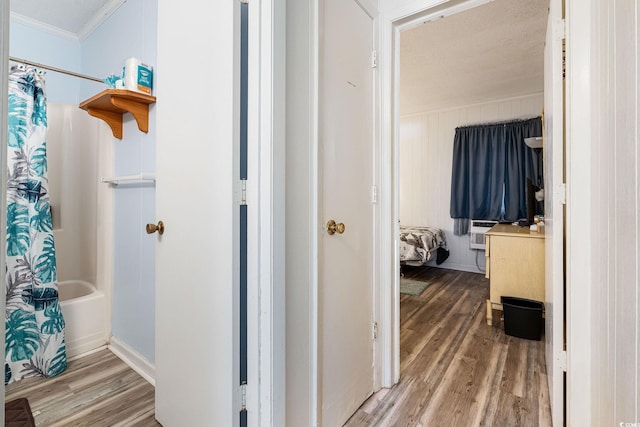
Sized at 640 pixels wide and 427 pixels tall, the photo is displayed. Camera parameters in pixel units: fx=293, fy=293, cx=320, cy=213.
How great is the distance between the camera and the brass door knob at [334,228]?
1289mm

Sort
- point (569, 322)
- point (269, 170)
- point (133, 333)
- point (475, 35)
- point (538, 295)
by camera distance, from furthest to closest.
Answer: point (475, 35)
point (538, 295)
point (133, 333)
point (569, 322)
point (269, 170)

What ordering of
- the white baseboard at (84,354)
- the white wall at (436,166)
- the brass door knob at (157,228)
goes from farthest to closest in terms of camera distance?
the white wall at (436,166) → the white baseboard at (84,354) → the brass door knob at (157,228)

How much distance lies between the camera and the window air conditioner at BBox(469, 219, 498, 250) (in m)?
4.50

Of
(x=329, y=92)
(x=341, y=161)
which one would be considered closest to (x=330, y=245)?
(x=341, y=161)

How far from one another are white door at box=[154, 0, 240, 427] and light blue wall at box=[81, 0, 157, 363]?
1.54ft

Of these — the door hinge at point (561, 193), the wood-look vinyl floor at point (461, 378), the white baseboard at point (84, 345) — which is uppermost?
the door hinge at point (561, 193)

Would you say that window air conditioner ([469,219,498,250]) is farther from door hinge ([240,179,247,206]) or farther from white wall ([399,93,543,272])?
door hinge ([240,179,247,206])

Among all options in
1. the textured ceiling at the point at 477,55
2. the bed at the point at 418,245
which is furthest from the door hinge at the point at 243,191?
the bed at the point at 418,245

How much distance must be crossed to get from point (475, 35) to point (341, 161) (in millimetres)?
2306

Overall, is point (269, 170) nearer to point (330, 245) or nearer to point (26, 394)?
point (330, 245)

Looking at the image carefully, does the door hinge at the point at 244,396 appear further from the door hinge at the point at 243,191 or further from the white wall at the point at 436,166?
the white wall at the point at 436,166

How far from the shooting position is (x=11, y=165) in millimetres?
1751

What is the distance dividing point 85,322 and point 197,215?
5.47 feet

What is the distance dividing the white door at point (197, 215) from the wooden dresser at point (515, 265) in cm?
244
